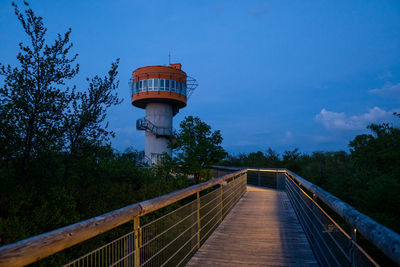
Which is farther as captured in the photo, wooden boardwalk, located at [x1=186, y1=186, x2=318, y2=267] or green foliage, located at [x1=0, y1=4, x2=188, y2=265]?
green foliage, located at [x1=0, y1=4, x2=188, y2=265]

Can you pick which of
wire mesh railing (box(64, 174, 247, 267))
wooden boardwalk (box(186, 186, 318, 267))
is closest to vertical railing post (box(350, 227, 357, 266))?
wire mesh railing (box(64, 174, 247, 267))

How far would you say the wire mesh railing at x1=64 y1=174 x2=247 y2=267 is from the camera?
203 centimetres

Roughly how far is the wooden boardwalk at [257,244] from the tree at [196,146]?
13.3m

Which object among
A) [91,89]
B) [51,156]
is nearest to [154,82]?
[91,89]

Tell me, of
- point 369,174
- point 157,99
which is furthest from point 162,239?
point 157,99

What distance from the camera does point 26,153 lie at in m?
8.51

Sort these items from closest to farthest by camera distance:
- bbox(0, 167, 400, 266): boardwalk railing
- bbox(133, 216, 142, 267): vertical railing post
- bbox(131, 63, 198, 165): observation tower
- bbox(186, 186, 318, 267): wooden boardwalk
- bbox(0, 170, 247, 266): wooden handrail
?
bbox(0, 170, 247, 266): wooden handrail → bbox(0, 167, 400, 266): boardwalk railing → bbox(133, 216, 142, 267): vertical railing post → bbox(186, 186, 318, 267): wooden boardwalk → bbox(131, 63, 198, 165): observation tower

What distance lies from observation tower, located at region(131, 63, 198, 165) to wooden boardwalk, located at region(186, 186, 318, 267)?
23633 millimetres

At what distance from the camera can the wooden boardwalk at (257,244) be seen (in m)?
3.96

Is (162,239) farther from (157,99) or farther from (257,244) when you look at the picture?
(157,99)

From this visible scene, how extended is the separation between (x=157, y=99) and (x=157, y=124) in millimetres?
2801

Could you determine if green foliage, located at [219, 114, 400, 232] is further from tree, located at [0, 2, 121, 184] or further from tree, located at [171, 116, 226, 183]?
tree, located at [0, 2, 121, 184]

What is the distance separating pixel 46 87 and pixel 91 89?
1806mm

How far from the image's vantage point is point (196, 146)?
2120 centimetres
